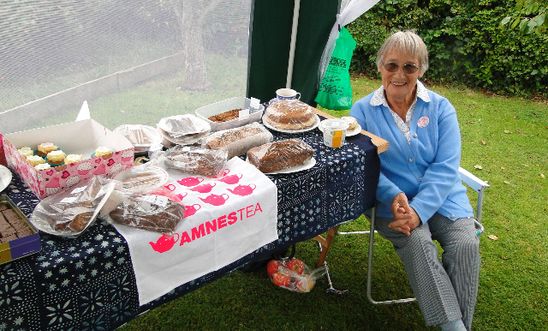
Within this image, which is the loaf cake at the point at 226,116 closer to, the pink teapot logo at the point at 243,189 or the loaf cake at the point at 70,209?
the pink teapot logo at the point at 243,189

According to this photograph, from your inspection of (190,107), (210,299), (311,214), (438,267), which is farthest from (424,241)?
(190,107)

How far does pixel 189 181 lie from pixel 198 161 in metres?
0.10

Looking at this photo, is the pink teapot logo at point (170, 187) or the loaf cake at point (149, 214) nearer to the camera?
the loaf cake at point (149, 214)

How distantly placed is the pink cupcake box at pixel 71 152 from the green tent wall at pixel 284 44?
4.83 ft

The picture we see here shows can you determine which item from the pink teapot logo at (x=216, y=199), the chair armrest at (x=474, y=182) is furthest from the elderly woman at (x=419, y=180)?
the pink teapot logo at (x=216, y=199)

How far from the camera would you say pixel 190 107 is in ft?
9.89

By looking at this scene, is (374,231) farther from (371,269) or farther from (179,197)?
(179,197)

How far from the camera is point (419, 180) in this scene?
2.48m

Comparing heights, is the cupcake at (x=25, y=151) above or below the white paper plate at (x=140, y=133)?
above

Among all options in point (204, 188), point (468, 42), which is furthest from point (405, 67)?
point (468, 42)

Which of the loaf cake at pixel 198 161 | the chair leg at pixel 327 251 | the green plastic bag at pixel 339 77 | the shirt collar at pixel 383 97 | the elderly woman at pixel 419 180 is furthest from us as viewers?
the green plastic bag at pixel 339 77

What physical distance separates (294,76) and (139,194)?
2.02 m

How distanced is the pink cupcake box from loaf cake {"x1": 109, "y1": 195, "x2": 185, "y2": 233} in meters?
0.21

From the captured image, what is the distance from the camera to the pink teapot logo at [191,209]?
1687mm
